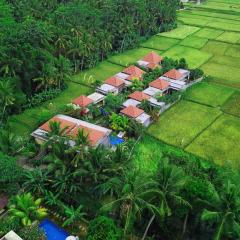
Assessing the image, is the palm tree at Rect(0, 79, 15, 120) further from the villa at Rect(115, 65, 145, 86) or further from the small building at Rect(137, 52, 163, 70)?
the small building at Rect(137, 52, 163, 70)

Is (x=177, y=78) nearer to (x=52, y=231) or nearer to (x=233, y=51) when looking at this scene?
(x=233, y=51)

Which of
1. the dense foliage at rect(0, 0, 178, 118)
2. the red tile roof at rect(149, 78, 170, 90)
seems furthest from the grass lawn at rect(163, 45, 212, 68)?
the red tile roof at rect(149, 78, 170, 90)

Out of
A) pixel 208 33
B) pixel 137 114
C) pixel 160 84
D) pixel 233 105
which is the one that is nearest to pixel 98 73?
pixel 160 84

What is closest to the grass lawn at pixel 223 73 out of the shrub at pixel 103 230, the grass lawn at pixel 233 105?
the grass lawn at pixel 233 105

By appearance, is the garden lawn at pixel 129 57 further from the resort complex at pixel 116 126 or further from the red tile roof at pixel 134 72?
the red tile roof at pixel 134 72

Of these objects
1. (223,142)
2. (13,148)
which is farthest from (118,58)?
(13,148)
